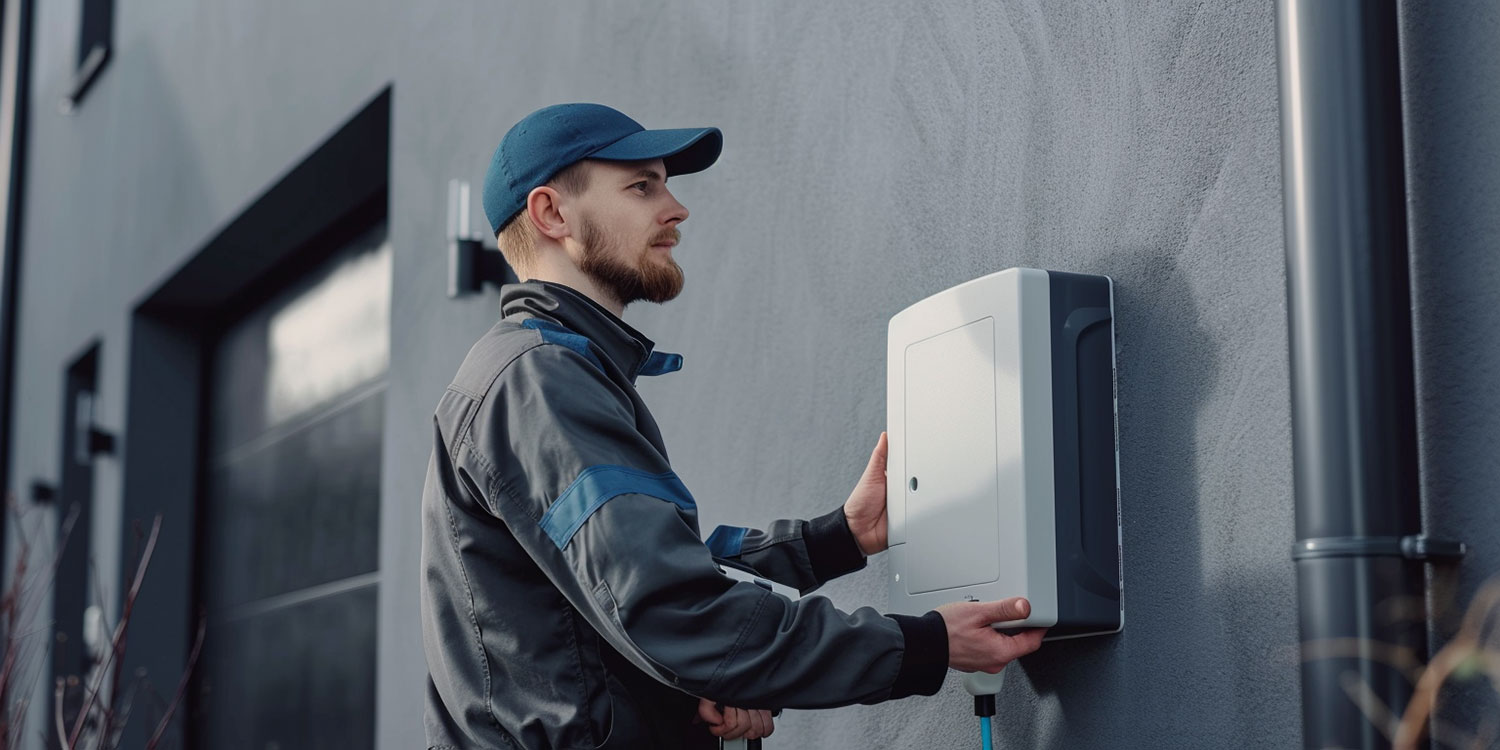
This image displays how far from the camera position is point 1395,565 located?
142cm

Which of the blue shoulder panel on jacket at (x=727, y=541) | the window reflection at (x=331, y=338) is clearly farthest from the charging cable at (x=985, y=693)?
the window reflection at (x=331, y=338)

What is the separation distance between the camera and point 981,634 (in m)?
1.72

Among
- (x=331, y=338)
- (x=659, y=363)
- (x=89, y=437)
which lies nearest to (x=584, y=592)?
(x=659, y=363)

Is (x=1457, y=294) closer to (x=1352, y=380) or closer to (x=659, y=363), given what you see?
(x=1352, y=380)

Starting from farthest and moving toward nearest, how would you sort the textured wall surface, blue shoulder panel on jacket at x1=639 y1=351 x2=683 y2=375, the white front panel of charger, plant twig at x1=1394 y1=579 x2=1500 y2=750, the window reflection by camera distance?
1. the window reflection
2. blue shoulder panel on jacket at x1=639 y1=351 x2=683 y2=375
3. the white front panel of charger
4. the textured wall surface
5. plant twig at x1=1394 y1=579 x2=1500 y2=750

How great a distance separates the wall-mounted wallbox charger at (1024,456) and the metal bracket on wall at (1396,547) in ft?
1.20

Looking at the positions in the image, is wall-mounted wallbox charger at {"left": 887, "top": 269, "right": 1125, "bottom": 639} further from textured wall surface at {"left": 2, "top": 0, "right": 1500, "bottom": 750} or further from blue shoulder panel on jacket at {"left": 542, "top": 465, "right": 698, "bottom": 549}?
blue shoulder panel on jacket at {"left": 542, "top": 465, "right": 698, "bottom": 549}

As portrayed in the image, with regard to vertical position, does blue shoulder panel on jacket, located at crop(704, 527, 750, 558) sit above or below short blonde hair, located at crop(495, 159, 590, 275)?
below

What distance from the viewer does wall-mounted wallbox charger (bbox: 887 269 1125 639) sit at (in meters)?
1.76

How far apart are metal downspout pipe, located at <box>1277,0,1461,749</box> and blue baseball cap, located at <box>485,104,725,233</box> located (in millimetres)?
791

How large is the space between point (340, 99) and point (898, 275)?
2544 mm

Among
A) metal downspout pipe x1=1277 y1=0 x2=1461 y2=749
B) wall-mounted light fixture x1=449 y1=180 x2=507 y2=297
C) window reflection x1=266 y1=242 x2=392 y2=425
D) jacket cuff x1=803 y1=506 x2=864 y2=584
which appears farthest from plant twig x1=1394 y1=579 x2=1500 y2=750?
window reflection x1=266 y1=242 x2=392 y2=425

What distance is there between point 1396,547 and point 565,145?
109 centimetres

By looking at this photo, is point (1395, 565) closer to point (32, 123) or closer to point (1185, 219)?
point (1185, 219)
